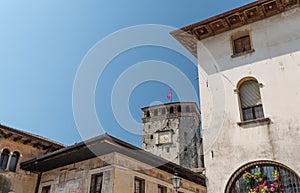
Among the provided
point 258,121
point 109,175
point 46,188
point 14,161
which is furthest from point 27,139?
point 258,121

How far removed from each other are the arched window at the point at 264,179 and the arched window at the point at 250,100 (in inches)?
70.6

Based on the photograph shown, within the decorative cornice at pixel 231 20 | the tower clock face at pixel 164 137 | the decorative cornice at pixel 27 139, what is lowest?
the decorative cornice at pixel 27 139

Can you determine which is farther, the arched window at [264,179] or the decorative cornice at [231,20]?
the decorative cornice at [231,20]

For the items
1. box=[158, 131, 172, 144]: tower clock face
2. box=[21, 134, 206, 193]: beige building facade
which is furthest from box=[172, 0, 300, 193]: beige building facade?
box=[158, 131, 172, 144]: tower clock face

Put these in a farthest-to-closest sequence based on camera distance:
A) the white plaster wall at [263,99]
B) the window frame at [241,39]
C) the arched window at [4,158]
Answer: the arched window at [4,158], the window frame at [241,39], the white plaster wall at [263,99]

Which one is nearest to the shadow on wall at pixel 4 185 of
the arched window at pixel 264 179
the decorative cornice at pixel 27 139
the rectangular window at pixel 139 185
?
the decorative cornice at pixel 27 139

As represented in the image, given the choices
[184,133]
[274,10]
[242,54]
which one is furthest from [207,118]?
[184,133]

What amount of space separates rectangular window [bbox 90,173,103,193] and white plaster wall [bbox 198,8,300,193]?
4499 mm

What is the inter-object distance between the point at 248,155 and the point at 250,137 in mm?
635

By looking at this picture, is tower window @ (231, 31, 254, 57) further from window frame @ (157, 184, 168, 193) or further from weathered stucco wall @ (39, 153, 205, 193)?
window frame @ (157, 184, 168, 193)

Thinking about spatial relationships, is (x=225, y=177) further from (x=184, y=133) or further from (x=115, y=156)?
(x=184, y=133)

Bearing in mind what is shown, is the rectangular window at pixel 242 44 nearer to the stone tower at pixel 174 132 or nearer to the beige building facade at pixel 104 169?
the beige building facade at pixel 104 169

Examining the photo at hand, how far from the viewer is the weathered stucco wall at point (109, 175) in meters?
11.4

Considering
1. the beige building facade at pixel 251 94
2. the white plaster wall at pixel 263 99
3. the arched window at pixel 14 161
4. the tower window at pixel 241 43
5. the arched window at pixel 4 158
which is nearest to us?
the beige building facade at pixel 251 94
